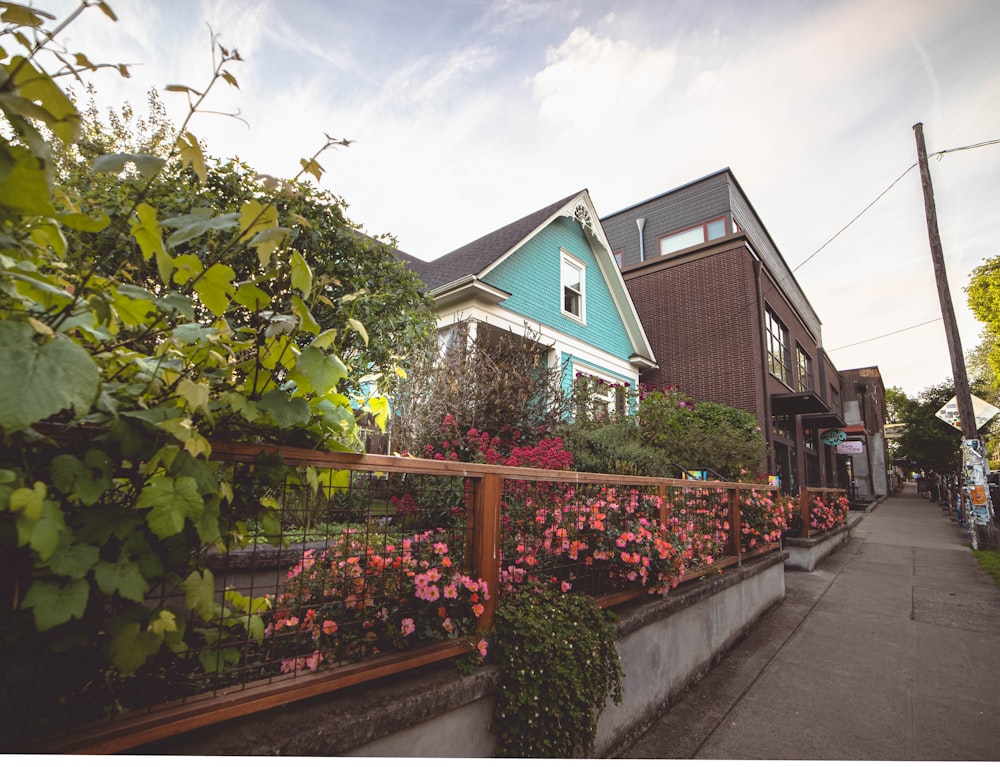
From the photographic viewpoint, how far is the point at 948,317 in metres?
11.0

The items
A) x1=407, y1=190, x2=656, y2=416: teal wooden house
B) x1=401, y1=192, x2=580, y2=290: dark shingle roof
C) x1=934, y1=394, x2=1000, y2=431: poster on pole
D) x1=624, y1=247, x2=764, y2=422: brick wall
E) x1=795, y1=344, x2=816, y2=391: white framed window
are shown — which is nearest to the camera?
x1=407, y1=190, x2=656, y2=416: teal wooden house

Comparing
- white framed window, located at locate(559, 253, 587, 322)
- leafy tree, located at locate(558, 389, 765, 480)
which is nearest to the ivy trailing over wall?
leafy tree, located at locate(558, 389, 765, 480)

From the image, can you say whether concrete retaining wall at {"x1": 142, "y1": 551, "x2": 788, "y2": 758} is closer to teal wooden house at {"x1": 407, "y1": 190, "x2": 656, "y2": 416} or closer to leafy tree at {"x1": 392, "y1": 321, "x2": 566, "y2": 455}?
leafy tree at {"x1": 392, "y1": 321, "x2": 566, "y2": 455}

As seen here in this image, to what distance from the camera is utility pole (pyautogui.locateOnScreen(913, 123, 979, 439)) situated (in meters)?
11.0

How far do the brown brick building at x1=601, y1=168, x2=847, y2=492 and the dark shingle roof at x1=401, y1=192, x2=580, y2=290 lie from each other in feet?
16.3

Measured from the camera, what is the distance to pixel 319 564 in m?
2.29

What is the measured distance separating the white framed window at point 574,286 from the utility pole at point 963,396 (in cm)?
800

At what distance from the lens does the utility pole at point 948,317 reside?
1098cm

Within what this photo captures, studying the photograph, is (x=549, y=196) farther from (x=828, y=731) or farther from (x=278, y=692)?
(x=278, y=692)

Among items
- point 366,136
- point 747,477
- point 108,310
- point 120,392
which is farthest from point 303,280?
point 747,477

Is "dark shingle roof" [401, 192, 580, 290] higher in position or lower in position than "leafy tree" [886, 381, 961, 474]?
higher

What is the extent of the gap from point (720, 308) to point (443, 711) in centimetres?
1416

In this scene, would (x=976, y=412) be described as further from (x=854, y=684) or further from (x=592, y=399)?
(x=854, y=684)

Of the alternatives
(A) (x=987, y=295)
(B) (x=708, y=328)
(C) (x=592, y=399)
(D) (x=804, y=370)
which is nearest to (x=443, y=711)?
(C) (x=592, y=399)
